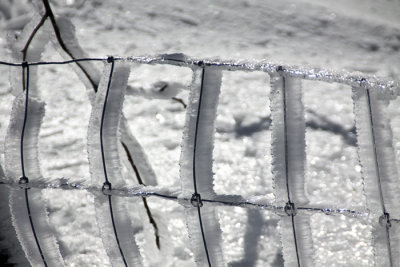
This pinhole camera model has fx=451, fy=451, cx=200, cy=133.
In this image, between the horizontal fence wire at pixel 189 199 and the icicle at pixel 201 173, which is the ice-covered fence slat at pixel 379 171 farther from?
the icicle at pixel 201 173

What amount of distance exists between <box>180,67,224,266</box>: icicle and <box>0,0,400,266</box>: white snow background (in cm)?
30

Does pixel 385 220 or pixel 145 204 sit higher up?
pixel 145 204

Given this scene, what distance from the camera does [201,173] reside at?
582mm

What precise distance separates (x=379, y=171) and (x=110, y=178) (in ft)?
1.15

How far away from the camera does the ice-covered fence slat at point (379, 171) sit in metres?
0.56

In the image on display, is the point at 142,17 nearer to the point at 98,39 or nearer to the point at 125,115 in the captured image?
the point at 98,39

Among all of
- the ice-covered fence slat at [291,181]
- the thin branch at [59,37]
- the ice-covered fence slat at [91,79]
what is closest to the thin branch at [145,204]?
the ice-covered fence slat at [91,79]

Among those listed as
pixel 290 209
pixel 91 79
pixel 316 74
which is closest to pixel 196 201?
pixel 290 209

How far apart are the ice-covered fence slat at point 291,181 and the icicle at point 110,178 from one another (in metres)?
0.21

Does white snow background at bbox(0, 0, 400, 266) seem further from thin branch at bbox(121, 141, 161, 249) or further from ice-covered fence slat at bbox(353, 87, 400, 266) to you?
ice-covered fence slat at bbox(353, 87, 400, 266)

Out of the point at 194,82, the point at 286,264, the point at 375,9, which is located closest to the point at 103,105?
the point at 194,82

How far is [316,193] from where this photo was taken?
0.91m

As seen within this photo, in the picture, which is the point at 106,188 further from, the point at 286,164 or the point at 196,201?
the point at 286,164

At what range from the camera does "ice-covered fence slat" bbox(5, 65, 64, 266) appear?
2.12 ft
